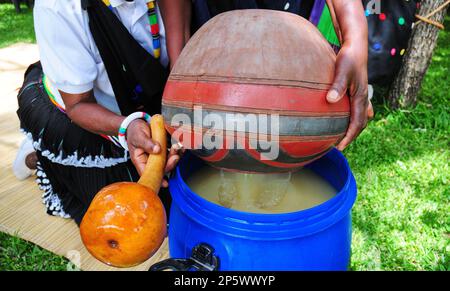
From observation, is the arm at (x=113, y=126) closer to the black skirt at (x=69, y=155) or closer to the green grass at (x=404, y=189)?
the black skirt at (x=69, y=155)

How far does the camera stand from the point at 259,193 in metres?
1.46

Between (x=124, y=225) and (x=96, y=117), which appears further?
(x=96, y=117)

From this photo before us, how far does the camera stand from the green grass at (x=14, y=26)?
6250 mm

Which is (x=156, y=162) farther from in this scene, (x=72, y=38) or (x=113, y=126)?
(x=72, y=38)

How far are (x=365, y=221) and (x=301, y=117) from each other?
55.0 inches

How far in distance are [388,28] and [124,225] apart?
2.79m

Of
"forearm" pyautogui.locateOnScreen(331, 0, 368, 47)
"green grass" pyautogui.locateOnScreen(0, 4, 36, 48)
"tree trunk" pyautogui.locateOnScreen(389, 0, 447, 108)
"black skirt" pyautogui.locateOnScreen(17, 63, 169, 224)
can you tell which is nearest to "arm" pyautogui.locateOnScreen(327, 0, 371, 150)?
"forearm" pyautogui.locateOnScreen(331, 0, 368, 47)

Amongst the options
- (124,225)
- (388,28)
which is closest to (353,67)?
(124,225)

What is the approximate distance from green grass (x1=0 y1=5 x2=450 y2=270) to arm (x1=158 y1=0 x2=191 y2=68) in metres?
1.31

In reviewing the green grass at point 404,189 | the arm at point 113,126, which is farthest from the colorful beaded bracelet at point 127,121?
the green grass at point 404,189

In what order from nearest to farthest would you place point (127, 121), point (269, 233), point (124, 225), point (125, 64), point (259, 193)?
point (124, 225), point (269, 233), point (259, 193), point (127, 121), point (125, 64)
